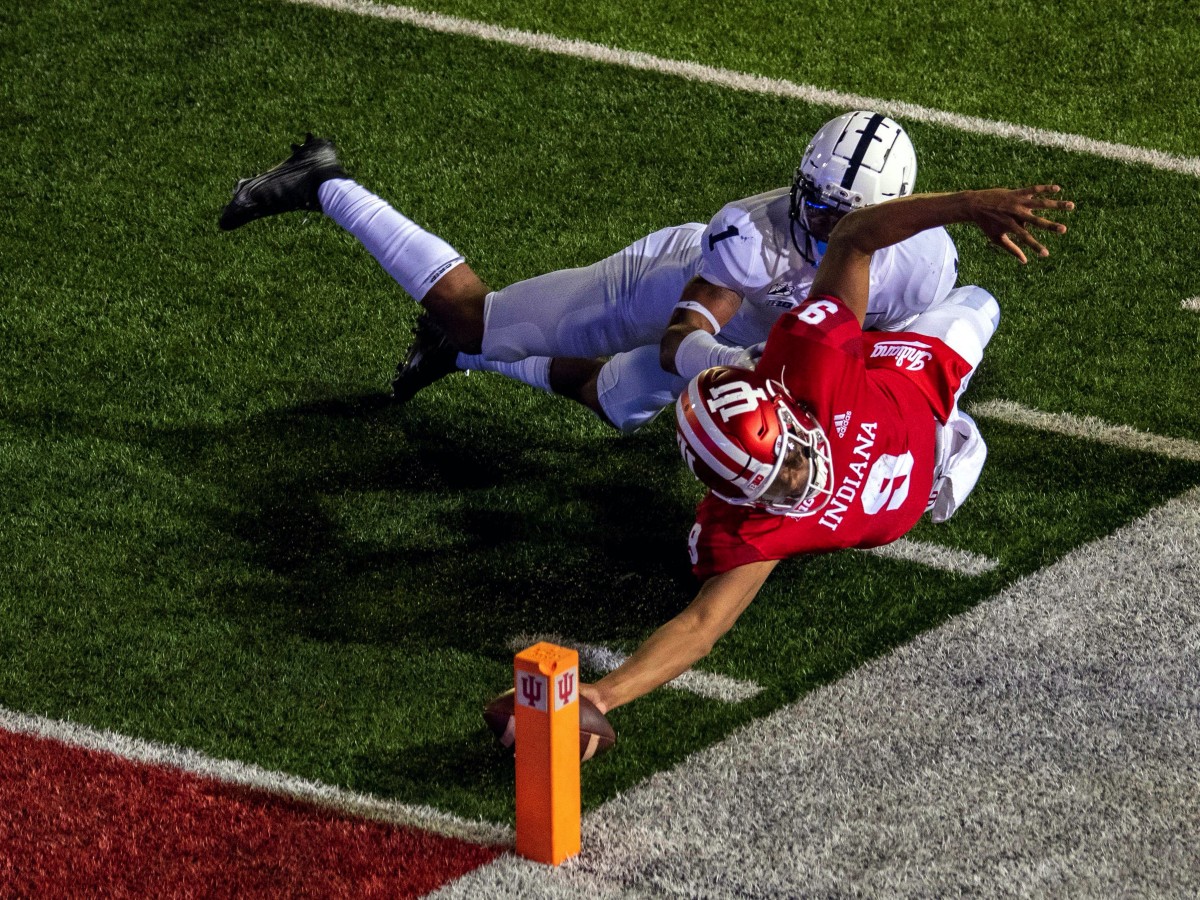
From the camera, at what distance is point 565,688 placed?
380cm

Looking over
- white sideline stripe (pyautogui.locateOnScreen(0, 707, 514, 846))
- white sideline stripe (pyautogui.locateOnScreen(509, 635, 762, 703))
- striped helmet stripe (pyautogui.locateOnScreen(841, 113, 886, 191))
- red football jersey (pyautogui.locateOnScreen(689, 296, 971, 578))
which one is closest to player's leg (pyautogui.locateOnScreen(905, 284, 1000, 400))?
red football jersey (pyautogui.locateOnScreen(689, 296, 971, 578))

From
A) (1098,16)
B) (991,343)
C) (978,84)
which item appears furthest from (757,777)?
(1098,16)

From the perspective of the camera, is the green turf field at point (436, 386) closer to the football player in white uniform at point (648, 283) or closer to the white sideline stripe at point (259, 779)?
the white sideline stripe at point (259, 779)

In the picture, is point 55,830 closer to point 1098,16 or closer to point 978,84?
point 978,84

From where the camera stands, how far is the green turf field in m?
4.83

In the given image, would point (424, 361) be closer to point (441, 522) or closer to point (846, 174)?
point (441, 522)

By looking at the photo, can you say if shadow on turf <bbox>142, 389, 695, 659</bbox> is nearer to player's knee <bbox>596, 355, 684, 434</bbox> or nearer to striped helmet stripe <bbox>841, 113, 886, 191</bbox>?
player's knee <bbox>596, 355, 684, 434</bbox>

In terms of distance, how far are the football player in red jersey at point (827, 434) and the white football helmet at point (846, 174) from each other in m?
0.37

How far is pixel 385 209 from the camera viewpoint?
599 cm

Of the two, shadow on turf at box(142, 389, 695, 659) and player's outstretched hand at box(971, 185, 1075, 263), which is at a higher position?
player's outstretched hand at box(971, 185, 1075, 263)

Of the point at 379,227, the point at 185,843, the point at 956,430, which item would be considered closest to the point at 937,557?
the point at 956,430

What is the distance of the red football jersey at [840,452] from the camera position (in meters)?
4.44

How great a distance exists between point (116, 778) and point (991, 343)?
12.0 ft

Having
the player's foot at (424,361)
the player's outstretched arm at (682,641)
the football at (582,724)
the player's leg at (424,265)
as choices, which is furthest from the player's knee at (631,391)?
the football at (582,724)
